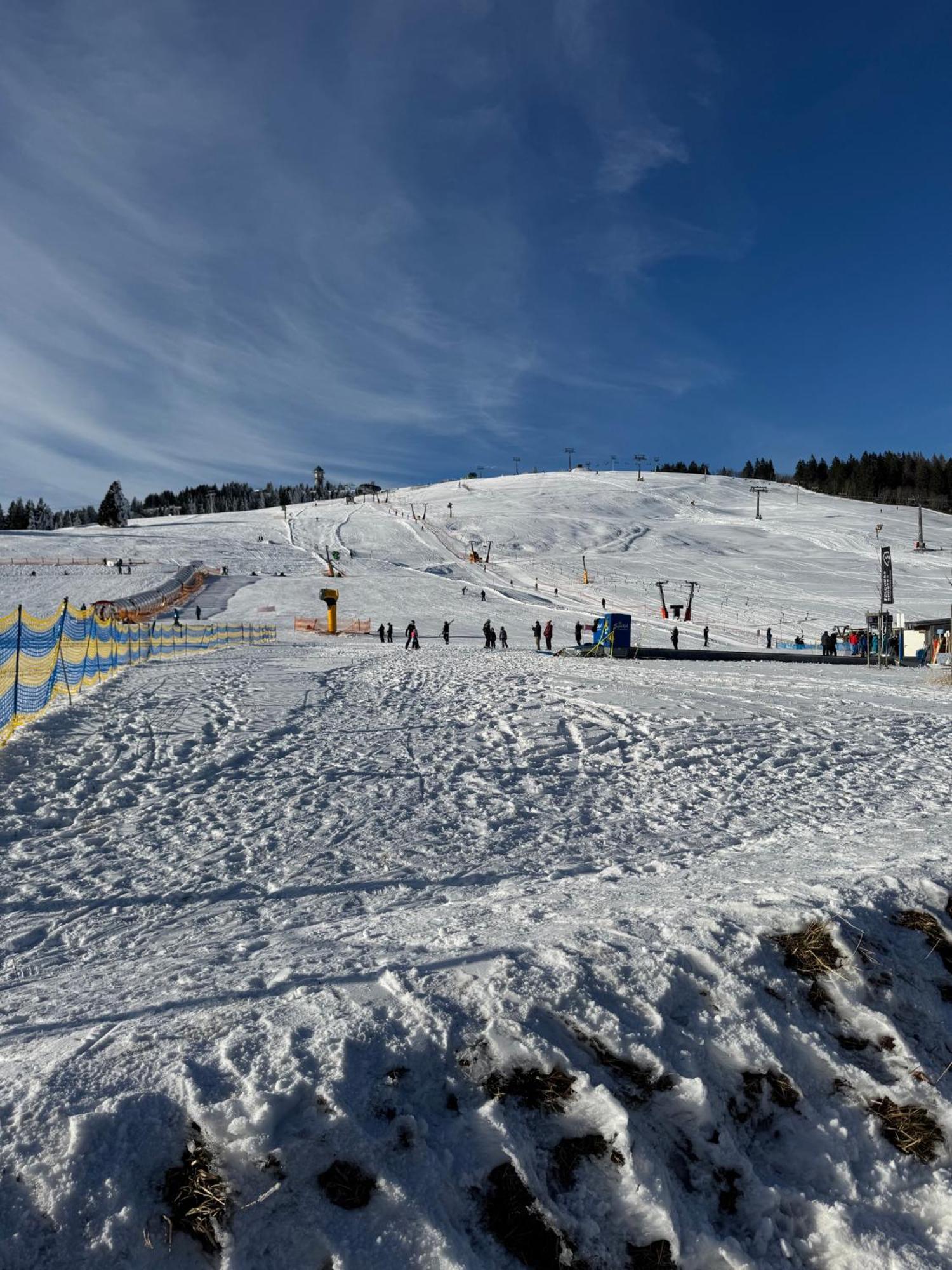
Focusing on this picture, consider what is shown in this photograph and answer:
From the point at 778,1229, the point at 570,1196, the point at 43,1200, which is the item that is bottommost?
the point at 778,1229

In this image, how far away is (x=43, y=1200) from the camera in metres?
2.62

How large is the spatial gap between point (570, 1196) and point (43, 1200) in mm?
2034

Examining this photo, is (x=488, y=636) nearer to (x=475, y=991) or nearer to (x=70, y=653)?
(x=70, y=653)

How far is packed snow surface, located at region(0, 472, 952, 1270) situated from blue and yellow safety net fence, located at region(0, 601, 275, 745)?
61.9 inches

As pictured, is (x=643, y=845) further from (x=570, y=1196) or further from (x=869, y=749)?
(x=869, y=749)

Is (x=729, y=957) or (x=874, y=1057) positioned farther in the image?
(x=729, y=957)

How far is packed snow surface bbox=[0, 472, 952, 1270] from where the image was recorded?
9.30 ft

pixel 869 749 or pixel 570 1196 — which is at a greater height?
pixel 869 749

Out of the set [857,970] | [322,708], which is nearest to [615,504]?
[322,708]

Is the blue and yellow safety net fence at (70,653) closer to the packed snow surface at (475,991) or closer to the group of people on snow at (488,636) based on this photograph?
the packed snow surface at (475,991)

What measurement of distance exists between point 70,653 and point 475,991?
1886 centimetres

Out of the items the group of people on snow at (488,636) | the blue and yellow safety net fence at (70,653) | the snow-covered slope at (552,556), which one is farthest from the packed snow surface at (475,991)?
the snow-covered slope at (552,556)

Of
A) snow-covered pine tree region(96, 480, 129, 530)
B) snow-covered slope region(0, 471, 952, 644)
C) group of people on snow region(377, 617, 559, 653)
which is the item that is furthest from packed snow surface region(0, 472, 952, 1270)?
snow-covered pine tree region(96, 480, 129, 530)

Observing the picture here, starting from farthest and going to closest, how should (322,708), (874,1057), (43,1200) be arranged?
(322,708)
(874,1057)
(43,1200)
